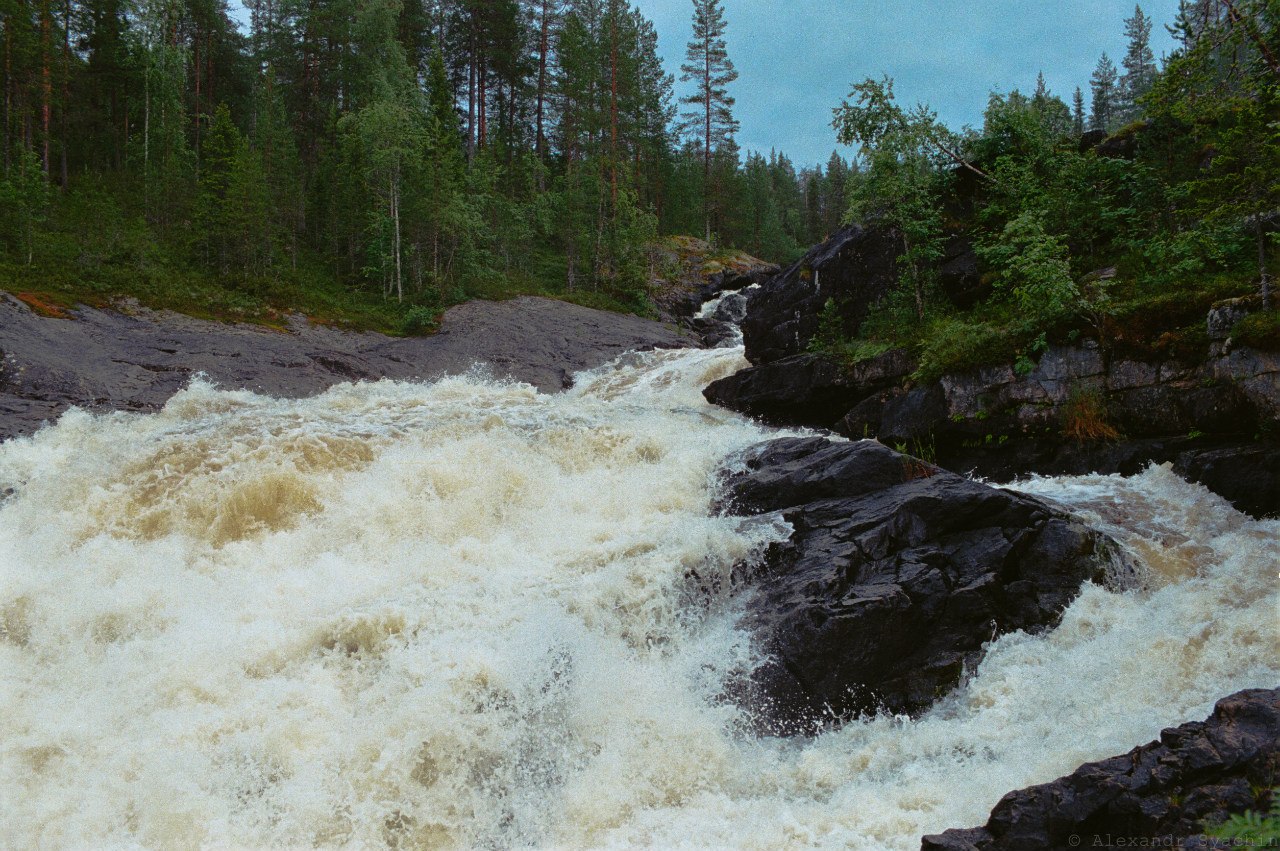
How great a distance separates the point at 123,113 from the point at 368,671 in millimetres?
50471

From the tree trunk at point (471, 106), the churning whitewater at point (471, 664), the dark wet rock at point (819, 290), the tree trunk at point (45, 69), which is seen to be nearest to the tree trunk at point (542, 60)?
the tree trunk at point (471, 106)

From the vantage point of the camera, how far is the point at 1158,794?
4039 mm

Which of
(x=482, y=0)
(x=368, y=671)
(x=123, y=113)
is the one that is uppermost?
(x=482, y=0)

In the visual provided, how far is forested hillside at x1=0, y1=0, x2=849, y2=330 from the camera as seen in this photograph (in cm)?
2703

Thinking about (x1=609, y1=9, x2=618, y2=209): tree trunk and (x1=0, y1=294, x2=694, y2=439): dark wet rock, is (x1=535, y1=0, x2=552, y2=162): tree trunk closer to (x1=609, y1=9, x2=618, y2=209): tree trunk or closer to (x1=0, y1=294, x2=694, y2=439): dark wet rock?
(x1=609, y1=9, x2=618, y2=209): tree trunk

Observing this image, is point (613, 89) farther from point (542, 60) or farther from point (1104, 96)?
point (1104, 96)

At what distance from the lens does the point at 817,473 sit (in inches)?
394

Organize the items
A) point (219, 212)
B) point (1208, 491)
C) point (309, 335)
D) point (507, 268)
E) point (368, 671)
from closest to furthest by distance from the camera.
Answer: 1. point (368, 671)
2. point (1208, 491)
3. point (309, 335)
4. point (219, 212)
5. point (507, 268)

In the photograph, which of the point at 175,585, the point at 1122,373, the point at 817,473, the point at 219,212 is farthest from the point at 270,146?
the point at 1122,373

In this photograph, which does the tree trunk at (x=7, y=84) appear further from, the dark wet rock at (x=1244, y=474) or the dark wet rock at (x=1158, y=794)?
the dark wet rock at (x=1244, y=474)

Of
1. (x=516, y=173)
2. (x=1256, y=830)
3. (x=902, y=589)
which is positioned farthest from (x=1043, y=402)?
(x=516, y=173)

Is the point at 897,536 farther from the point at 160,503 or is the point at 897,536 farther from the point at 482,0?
the point at 482,0

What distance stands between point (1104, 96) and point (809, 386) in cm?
7325

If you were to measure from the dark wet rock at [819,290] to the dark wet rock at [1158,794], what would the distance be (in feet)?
46.0
